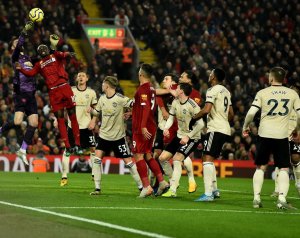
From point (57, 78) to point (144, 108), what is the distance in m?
4.18

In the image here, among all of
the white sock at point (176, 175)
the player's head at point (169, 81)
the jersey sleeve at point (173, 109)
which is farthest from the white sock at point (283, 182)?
the player's head at point (169, 81)

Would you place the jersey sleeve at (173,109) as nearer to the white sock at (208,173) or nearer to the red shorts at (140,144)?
the red shorts at (140,144)

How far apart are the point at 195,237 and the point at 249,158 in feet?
66.7

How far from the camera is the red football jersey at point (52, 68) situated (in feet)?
61.9

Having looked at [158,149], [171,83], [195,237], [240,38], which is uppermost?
[240,38]

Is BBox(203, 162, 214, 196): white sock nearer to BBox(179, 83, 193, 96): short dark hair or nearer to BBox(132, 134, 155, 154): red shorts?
BBox(132, 134, 155, 154): red shorts

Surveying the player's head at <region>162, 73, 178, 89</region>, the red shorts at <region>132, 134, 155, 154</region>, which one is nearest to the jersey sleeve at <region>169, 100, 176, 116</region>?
the player's head at <region>162, 73, 178, 89</region>

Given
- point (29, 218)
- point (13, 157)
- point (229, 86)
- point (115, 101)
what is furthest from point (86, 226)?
point (229, 86)

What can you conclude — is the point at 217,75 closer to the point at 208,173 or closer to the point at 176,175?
the point at 208,173

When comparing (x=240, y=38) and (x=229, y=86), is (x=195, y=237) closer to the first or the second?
(x=229, y=86)

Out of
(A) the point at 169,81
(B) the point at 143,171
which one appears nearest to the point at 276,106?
(B) the point at 143,171

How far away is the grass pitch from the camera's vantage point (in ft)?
35.4

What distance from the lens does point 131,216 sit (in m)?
12.6

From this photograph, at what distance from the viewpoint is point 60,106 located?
64.1 feet
